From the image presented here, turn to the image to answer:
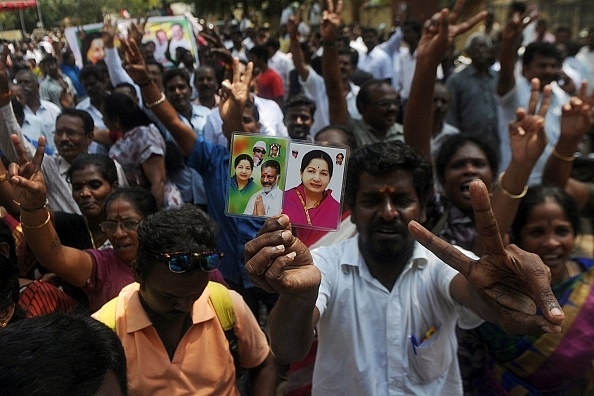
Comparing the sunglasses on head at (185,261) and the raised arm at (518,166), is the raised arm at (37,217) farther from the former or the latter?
the raised arm at (518,166)

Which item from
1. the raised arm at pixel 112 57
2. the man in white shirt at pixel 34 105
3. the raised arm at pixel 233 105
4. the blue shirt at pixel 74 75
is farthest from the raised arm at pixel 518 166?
the blue shirt at pixel 74 75

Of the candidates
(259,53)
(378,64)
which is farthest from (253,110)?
(378,64)

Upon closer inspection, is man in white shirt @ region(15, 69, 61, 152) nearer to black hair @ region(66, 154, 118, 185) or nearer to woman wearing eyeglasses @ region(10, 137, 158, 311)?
black hair @ region(66, 154, 118, 185)

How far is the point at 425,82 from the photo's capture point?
262cm

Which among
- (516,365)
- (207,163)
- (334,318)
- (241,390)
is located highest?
(207,163)

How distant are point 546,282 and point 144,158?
2.42 meters

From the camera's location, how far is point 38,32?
20.2 feet

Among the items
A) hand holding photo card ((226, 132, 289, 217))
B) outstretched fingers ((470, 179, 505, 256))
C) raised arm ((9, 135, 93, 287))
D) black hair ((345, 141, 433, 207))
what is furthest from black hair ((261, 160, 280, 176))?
raised arm ((9, 135, 93, 287))

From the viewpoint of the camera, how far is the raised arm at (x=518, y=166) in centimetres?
207

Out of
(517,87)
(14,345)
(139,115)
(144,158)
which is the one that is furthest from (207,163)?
(517,87)

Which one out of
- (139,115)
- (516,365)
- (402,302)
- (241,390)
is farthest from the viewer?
(139,115)

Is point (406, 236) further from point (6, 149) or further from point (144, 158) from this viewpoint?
point (6, 149)

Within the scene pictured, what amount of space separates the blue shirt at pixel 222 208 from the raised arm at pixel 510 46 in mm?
1968

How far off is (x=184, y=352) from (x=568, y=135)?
200cm
